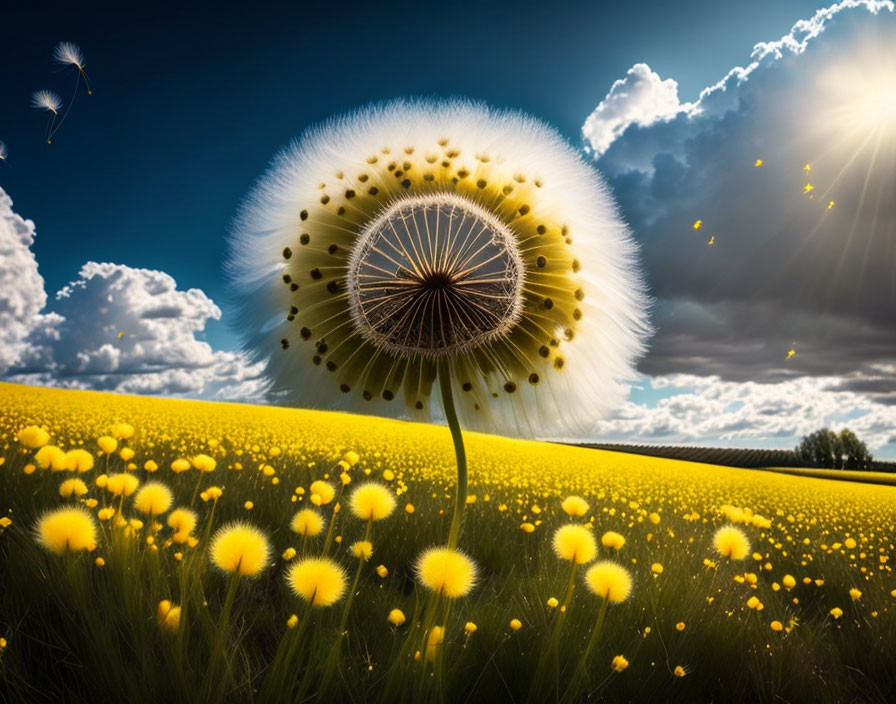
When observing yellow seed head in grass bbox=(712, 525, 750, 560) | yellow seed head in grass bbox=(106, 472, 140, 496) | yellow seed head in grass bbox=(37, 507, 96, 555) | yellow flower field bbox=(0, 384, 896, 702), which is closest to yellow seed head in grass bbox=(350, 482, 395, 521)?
yellow flower field bbox=(0, 384, 896, 702)

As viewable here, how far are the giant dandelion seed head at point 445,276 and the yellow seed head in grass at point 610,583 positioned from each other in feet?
3.14

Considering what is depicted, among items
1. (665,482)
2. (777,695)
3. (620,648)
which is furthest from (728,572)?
(665,482)

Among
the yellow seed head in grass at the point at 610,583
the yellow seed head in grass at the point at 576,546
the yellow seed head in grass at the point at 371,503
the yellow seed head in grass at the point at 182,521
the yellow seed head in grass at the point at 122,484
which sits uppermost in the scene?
the yellow seed head in grass at the point at 371,503

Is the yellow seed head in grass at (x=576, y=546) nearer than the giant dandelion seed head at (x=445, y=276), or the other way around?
the yellow seed head in grass at (x=576, y=546)

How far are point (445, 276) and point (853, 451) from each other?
7015 centimetres

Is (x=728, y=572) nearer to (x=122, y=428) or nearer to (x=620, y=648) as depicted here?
(x=620, y=648)

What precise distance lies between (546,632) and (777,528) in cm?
725

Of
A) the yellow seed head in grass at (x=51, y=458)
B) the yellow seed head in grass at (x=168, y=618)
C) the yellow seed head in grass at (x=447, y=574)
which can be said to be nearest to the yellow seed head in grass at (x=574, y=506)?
the yellow seed head in grass at (x=447, y=574)

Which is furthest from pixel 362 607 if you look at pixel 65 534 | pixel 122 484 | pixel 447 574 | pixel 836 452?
pixel 836 452

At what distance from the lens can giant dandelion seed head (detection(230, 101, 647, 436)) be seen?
2.17 metres

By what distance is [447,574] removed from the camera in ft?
4.72

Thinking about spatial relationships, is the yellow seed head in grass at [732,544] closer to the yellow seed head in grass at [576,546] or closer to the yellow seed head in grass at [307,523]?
the yellow seed head in grass at [576,546]

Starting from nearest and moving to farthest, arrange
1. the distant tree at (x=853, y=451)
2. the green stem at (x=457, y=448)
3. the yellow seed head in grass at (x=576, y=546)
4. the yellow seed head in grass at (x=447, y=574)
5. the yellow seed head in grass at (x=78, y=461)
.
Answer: the yellow seed head in grass at (x=447, y=574) → the yellow seed head in grass at (x=576, y=546) → the green stem at (x=457, y=448) → the yellow seed head in grass at (x=78, y=461) → the distant tree at (x=853, y=451)

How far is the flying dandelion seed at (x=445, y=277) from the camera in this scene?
2.17 meters
